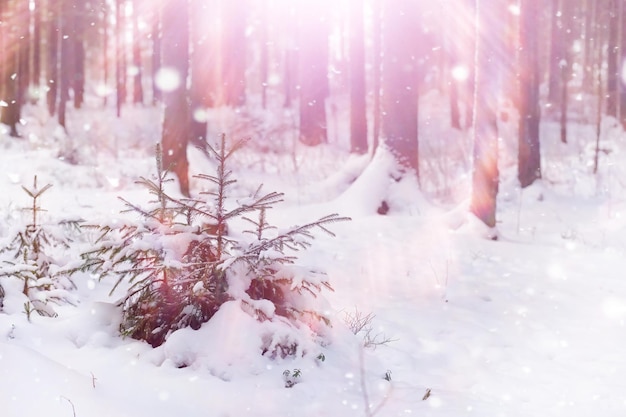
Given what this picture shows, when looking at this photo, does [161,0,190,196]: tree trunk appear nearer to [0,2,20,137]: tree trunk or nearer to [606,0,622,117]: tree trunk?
[0,2,20,137]: tree trunk

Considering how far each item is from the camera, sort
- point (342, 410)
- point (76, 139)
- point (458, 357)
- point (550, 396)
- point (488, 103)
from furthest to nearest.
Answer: point (76, 139) → point (488, 103) → point (458, 357) → point (550, 396) → point (342, 410)

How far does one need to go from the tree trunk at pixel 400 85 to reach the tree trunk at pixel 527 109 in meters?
3.95

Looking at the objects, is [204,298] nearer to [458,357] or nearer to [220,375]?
[220,375]

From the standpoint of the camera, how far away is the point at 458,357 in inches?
190

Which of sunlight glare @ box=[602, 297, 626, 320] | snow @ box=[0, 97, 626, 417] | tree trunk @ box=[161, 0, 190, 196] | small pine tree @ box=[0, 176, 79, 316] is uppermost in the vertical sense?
tree trunk @ box=[161, 0, 190, 196]

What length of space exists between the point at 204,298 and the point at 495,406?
185cm

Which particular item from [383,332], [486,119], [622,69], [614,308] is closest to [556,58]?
[622,69]

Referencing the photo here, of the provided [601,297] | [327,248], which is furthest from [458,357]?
[327,248]

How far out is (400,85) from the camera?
413 inches

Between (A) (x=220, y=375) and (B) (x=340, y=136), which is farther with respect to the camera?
(B) (x=340, y=136)

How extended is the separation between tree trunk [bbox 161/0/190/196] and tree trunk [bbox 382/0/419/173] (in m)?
3.24

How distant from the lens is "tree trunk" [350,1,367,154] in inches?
728

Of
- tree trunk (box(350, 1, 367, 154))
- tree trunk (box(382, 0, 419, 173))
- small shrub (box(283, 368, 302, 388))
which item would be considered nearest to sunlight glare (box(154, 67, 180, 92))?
tree trunk (box(382, 0, 419, 173))

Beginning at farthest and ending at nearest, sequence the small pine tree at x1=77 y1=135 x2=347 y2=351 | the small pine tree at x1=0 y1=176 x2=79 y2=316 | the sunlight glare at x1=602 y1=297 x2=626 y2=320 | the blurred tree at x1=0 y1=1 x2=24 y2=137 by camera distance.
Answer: the blurred tree at x1=0 y1=1 x2=24 y2=137 → the sunlight glare at x1=602 y1=297 x2=626 y2=320 → the small pine tree at x1=0 y1=176 x2=79 y2=316 → the small pine tree at x1=77 y1=135 x2=347 y2=351
